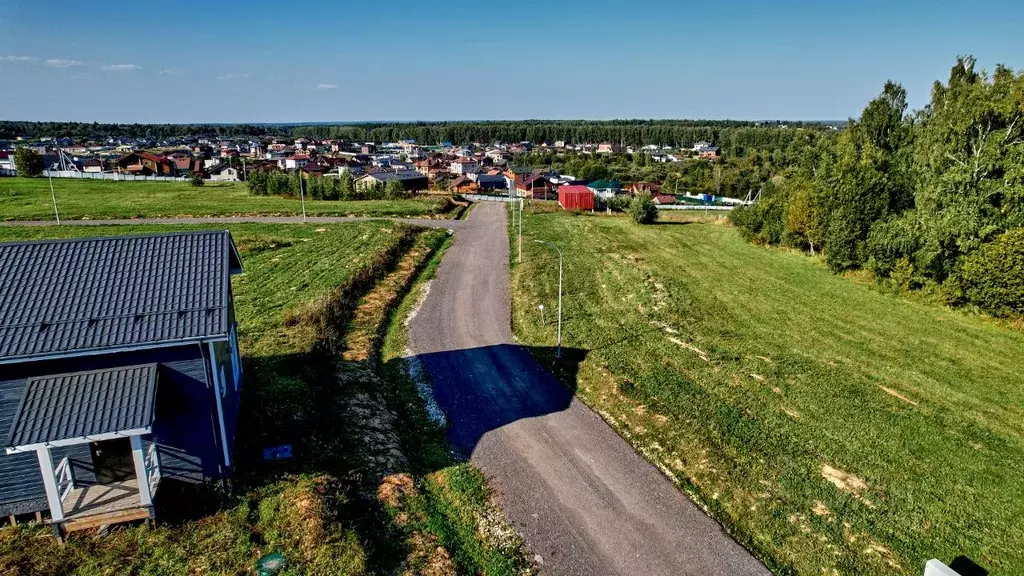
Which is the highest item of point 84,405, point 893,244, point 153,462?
point 84,405

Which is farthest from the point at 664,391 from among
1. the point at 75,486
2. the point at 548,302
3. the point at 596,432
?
the point at 75,486

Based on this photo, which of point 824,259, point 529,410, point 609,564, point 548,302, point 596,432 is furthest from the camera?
point 824,259

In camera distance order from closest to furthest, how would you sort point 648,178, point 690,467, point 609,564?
point 609,564
point 690,467
point 648,178

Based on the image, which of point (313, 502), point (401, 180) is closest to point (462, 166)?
point (401, 180)

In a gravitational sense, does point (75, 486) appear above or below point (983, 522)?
above

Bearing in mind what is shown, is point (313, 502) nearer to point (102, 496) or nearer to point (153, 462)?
point (153, 462)

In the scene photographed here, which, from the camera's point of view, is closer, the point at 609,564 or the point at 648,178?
the point at 609,564

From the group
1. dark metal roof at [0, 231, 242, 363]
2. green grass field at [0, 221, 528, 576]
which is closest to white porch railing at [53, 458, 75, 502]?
green grass field at [0, 221, 528, 576]

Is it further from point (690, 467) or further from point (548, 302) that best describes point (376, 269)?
point (690, 467)
